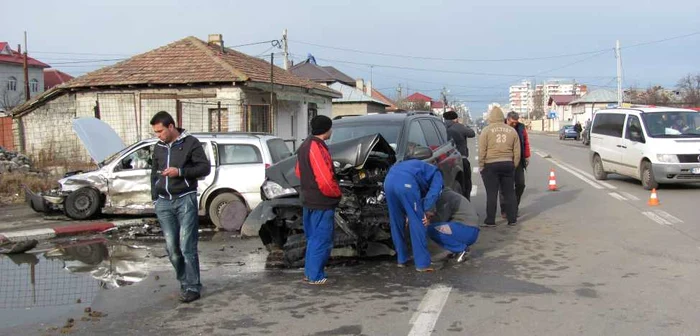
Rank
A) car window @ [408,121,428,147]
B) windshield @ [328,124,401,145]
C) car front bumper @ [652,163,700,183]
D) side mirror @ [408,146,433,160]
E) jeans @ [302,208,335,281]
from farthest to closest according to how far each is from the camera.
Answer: car front bumper @ [652,163,700,183]
car window @ [408,121,428,147]
windshield @ [328,124,401,145]
side mirror @ [408,146,433,160]
jeans @ [302,208,335,281]

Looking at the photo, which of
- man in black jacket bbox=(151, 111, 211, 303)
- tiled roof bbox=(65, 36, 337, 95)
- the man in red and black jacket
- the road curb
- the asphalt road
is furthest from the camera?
tiled roof bbox=(65, 36, 337, 95)

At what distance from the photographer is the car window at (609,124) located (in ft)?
50.7

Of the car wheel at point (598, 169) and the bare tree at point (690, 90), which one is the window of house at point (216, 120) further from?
the bare tree at point (690, 90)

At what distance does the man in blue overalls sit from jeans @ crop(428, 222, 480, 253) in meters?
0.40

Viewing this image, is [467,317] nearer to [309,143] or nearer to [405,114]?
[309,143]

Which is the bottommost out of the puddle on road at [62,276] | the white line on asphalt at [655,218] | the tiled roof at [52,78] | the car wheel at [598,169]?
the puddle on road at [62,276]

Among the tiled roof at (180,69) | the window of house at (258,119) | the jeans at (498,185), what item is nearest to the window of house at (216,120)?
the window of house at (258,119)

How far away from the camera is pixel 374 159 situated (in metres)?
7.60

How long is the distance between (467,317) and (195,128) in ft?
54.7

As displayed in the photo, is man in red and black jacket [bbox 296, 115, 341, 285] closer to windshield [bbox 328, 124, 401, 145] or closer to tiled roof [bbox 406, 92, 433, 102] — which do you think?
windshield [bbox 328, 124, 401, 145]

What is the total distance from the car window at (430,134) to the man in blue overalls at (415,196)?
98.1 inches

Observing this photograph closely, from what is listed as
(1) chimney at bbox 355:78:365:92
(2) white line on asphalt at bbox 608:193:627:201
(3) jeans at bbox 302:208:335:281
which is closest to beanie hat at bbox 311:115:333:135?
(3) jeans at bbox 302:208:335:281

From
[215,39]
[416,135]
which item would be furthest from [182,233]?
[215,39]

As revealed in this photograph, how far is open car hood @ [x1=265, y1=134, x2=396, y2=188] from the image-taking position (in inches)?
279
